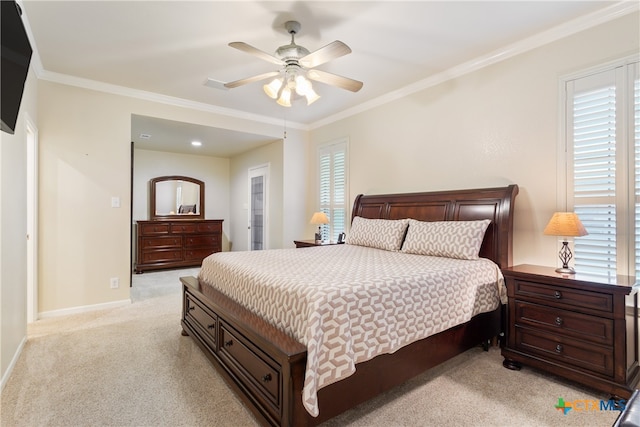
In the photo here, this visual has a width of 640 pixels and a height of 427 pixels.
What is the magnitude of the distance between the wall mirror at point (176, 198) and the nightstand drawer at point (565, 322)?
21.1ft

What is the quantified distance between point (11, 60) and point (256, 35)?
1768 mm

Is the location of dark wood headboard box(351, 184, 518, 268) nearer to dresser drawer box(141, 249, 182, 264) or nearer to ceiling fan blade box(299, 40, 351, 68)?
ceiling fan blade box(299, 40, 351, 68)

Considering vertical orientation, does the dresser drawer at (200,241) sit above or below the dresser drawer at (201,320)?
above

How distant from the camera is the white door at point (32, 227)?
3287mm

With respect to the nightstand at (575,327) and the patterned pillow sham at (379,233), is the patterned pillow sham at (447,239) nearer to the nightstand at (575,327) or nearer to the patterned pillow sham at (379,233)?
the patterned pillow sham at (379,233)

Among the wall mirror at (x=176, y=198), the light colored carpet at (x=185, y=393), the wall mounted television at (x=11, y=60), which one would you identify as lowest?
the light colored carpet at (x=185, y=393)

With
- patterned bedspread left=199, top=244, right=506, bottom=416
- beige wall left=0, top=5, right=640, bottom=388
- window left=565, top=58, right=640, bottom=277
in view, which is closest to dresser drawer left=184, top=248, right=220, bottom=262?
beige wall left=0, top=5, right=640, bottom=388

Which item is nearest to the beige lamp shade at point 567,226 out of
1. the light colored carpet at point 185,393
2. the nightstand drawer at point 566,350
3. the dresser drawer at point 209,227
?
the nightstand drawer at point 566,350

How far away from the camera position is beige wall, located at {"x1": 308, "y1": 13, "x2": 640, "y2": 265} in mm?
2625

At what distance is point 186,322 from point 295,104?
324cm

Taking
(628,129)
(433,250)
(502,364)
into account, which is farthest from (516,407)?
(628,129)

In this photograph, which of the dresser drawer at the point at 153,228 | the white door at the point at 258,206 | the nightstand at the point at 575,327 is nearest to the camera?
the nightstand at the point at 575,327

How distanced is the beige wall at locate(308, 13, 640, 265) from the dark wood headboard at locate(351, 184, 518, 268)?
171 millimetres

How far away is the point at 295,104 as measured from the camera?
14.9ft
